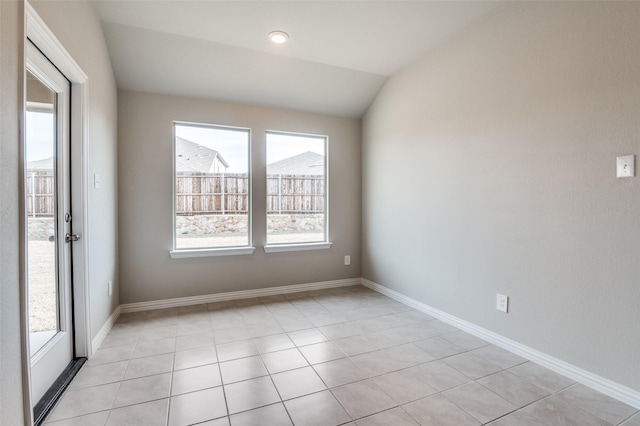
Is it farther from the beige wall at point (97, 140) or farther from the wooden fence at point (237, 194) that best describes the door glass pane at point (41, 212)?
the wooden fence at point (237, 194)

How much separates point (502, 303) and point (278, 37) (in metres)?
2.87

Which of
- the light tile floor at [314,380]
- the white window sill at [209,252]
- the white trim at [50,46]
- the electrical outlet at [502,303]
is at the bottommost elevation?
the light tile floor at [314,380]

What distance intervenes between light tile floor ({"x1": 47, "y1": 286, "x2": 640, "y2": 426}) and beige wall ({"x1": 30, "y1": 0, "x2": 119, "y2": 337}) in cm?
52

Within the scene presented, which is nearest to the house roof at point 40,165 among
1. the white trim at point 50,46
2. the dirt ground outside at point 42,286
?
the dirt ground outside at point 42,286

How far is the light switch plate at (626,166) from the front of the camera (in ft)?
5.59

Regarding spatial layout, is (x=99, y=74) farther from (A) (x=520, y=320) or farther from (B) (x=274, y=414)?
(A) (x=520, y=320)

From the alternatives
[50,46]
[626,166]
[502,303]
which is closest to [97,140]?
[50,46]

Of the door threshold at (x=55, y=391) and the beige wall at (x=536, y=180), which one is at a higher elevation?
the beige wall at (x=536, y=180)

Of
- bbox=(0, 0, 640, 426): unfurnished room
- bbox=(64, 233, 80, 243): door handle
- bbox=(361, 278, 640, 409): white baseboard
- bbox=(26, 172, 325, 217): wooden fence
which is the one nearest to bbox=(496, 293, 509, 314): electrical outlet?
bbox=(0, 0, 640, 426): unfurnished room

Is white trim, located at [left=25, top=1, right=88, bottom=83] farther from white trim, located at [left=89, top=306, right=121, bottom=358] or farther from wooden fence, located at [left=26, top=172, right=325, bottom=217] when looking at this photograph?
white trim, located at [left=89, top=306, right=121, bottom=358]

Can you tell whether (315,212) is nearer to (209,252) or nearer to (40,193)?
(209,252)

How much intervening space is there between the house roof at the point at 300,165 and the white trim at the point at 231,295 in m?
1.42

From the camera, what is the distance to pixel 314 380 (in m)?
1.96

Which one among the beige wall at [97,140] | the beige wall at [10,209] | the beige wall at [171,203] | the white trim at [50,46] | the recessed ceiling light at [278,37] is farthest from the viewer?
the beige wall at [171,203]
